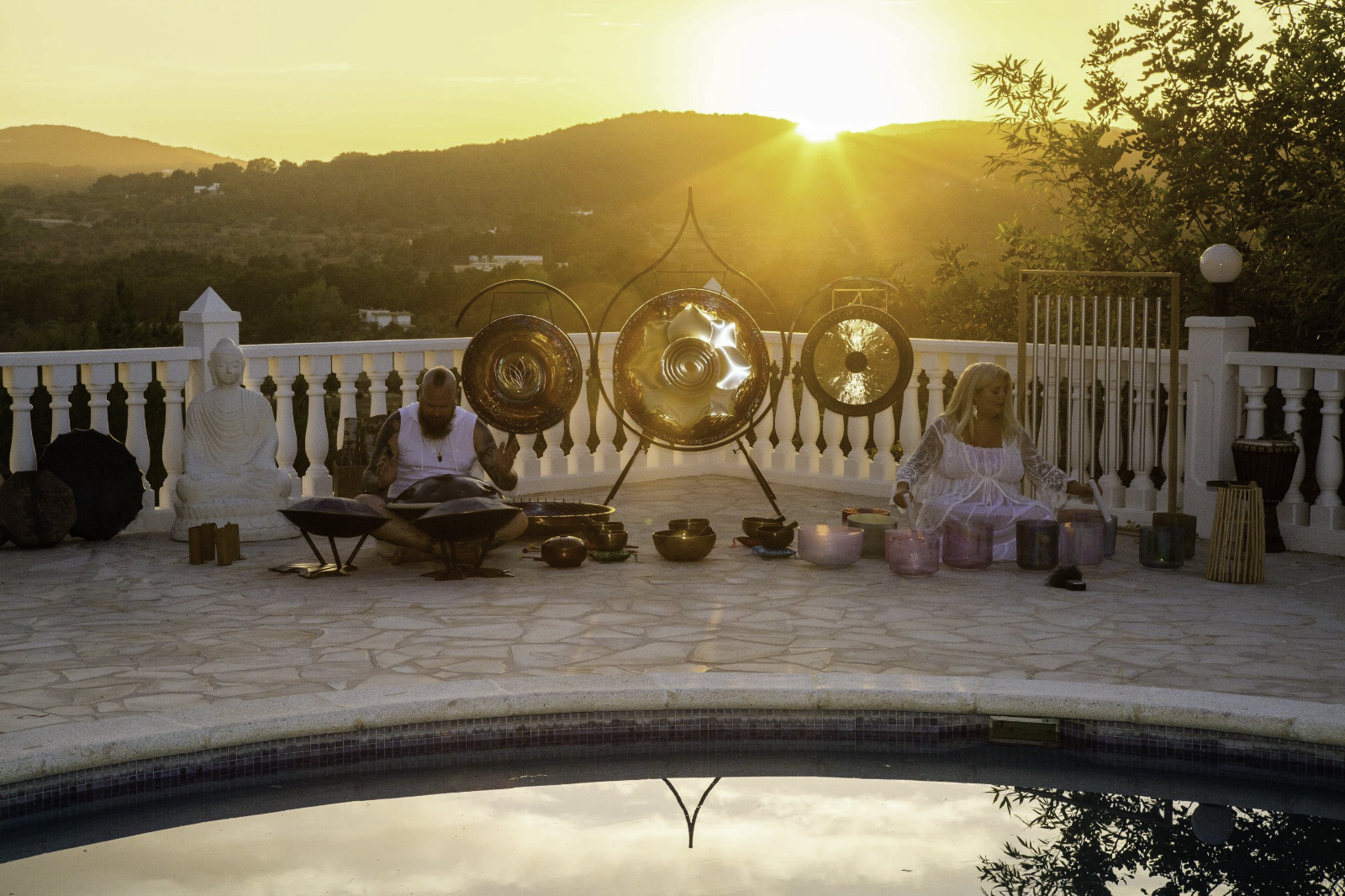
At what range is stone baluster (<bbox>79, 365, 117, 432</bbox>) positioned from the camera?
831 centimetres

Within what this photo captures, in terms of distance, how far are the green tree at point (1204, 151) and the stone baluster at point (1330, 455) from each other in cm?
127

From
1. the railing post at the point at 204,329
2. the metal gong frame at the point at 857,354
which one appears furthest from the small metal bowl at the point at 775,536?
the railing post at the point at 204,329

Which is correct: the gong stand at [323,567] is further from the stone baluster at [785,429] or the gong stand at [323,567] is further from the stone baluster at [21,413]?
the stone baluster at [785,429]

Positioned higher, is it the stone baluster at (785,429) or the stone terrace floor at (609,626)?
the stone baluster at (785,429)

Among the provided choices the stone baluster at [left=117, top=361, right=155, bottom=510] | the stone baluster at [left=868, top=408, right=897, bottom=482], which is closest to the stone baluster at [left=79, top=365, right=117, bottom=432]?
the stone baluster at [left=117, top=361, right=155, bottom=510]

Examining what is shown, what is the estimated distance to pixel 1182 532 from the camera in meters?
7.34

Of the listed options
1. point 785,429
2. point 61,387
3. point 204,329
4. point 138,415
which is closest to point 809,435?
point 785,429

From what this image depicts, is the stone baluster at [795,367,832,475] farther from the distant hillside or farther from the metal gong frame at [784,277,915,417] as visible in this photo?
the distant hillside

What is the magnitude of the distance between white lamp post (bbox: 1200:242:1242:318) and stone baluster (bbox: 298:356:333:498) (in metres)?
5.16

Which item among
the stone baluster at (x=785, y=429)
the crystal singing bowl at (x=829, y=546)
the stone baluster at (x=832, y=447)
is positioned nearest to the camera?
the crystal singing bowl at (x=829, y=546)

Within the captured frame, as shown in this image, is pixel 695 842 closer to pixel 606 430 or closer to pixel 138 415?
pixel 138 415

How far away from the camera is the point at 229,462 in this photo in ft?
27.2

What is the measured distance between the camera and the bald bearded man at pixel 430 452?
740 centimetres

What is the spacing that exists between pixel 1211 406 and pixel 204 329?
575 cm
